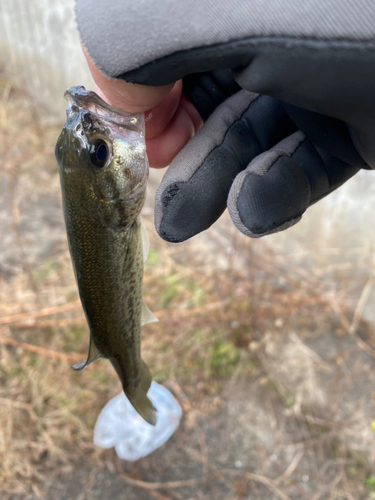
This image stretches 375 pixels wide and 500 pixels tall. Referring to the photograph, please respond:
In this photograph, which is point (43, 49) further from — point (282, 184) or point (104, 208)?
point (282, 184)

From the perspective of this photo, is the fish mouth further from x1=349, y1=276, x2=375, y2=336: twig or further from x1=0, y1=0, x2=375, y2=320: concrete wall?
x1=349, y1=276, x2=375, y2=336: twig

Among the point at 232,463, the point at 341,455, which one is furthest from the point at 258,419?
the point at 341,455

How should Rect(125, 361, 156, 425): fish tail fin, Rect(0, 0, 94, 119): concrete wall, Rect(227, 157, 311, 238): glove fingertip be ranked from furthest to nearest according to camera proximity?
1. Rect(0, 0, 94, 119): concrete wall
2. Rect(125, 361, 156, 425): fish tail fin
3. Rect(227, 157, 311, 238): glove fingertip

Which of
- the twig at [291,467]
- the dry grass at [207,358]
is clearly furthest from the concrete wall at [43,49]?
the twig at [291,467]

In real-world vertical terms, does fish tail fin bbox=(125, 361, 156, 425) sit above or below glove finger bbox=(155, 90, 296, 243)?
below

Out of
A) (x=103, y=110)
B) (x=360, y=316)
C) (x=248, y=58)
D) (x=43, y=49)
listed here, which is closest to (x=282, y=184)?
(x=248, y=58)

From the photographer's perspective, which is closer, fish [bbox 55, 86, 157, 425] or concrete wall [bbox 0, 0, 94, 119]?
fish [bbox 55, 86, 157, 425]

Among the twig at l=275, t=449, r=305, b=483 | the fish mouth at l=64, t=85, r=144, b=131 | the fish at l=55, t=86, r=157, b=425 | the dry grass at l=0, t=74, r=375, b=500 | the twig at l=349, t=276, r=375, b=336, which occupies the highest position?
the fish mouth at l=64, t=85, r=144, b=131

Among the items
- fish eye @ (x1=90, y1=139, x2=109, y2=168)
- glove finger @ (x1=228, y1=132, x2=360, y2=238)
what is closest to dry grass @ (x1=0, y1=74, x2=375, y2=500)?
glove finger @ (x1=228, y1=132, x2=360, y2=238)
